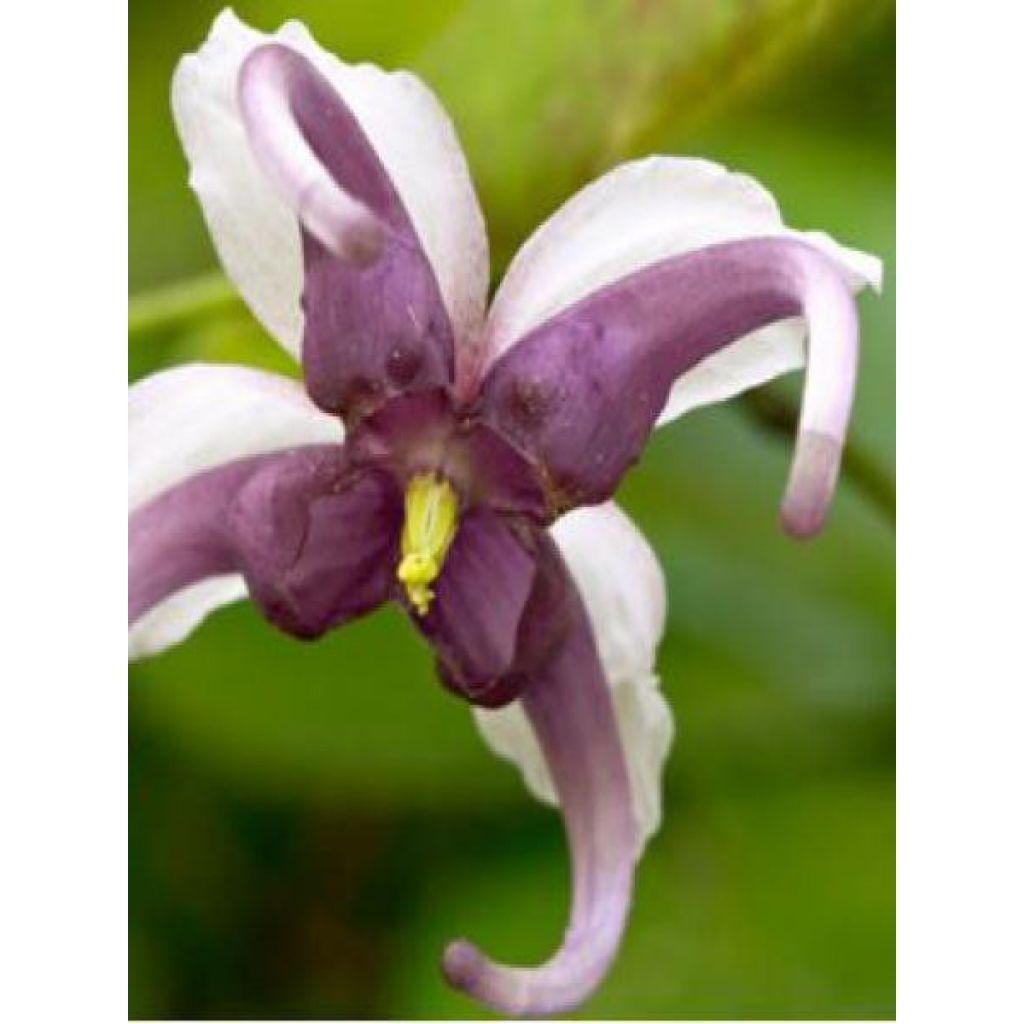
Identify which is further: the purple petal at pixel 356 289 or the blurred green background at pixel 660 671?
the blurred green background at pixel 660 671

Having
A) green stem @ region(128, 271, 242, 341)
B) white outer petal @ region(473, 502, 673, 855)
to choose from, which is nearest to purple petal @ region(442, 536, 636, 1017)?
white outer petal @ region(473, 502, 673, 855)

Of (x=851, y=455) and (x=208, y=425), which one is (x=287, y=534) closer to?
(x=208, y=425)

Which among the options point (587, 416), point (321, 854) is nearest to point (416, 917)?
point (321, 854)

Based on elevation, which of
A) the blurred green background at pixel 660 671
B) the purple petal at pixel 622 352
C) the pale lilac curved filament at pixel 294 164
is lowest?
the blurred green background at pixel 660 671

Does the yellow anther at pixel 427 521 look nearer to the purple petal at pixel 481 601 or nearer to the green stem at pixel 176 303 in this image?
the purple petal at pixel 481 601

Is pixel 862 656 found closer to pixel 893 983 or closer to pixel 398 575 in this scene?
pixel 893 983

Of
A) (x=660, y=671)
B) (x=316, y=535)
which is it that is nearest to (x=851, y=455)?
(x=660, y=671)

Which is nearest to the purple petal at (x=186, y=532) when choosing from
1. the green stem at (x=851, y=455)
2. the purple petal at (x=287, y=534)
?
the purple petal at (x=287, y=534)

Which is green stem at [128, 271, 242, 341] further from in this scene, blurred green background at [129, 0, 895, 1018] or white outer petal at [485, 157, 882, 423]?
white outer petal at [485, 157, 882, 423]
